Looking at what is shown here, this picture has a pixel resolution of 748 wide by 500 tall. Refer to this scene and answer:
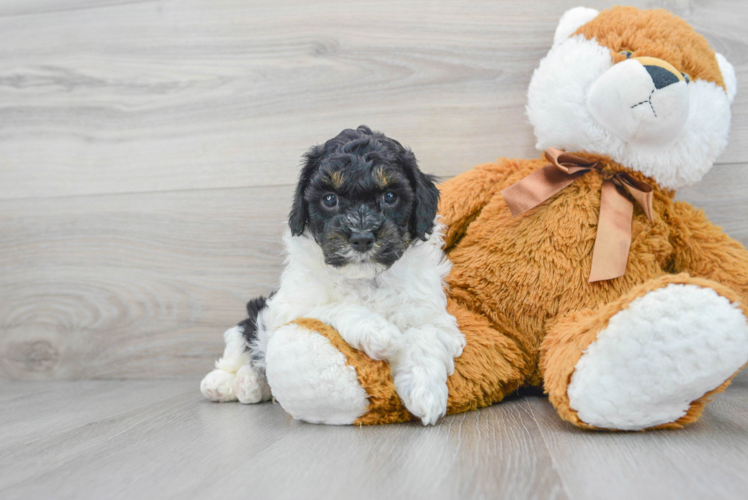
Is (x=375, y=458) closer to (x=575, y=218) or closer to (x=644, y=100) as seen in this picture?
(x=575, y=218)

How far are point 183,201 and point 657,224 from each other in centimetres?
142

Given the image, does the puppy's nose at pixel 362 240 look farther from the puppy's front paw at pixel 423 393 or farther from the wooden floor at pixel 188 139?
the wooden floor at pixel 188 139

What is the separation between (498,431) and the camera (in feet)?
3.49

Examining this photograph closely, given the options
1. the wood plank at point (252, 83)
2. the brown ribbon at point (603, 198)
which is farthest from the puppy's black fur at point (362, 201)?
the wood plank at point (252, 83)

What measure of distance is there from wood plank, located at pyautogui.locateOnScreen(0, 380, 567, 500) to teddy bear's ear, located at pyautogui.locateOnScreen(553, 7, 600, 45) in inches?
37.2

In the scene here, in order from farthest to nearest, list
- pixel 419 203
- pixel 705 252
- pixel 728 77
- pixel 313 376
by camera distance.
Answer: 1. pixel 728 77
2. pixel 705 252
3. pixel 419 203
4. pixel 313 376

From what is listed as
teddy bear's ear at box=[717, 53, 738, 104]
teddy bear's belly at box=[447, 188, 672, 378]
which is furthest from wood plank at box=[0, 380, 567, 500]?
teddy bear's ear at box=[717, 53, 738, 104]

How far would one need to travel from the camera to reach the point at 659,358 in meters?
0.93

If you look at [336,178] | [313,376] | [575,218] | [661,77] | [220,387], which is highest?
[661,77]

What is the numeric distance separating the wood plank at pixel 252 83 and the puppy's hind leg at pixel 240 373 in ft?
A: 1.76

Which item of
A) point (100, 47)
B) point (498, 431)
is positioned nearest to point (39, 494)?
point (498, 431)

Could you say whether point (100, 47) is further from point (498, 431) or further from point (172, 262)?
point (498, 431)

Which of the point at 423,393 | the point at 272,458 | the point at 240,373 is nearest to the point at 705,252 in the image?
the point at 423,393

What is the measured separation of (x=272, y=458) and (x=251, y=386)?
0.54 meters
